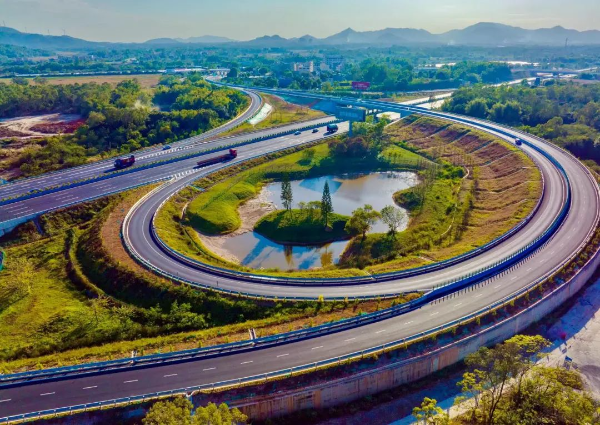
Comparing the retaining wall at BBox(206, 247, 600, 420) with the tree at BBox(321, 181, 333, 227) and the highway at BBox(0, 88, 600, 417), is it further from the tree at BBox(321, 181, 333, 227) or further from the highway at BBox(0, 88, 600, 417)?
the tree at BBox(321, 181, 333, 227)

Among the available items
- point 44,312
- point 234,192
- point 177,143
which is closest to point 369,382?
point 44,312

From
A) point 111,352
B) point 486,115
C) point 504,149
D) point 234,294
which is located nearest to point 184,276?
point 234,294

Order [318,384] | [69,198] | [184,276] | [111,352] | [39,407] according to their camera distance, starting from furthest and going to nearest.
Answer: [69,198]
[184,276]
[111,352]
[318,384]
[39,407]

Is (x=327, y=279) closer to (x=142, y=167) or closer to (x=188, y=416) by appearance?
(x=188, y=416)

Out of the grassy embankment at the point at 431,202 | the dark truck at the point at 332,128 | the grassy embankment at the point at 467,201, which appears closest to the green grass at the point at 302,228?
the grassy embankment at the point at 431,202

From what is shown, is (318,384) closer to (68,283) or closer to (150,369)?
(150,369)

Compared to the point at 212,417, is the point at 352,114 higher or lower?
higher
